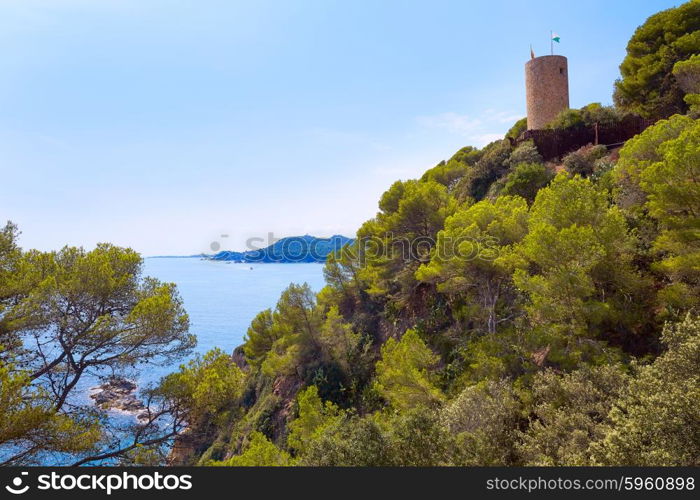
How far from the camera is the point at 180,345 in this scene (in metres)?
9.70

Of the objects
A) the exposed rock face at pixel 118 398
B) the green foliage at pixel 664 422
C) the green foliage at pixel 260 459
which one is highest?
the green foliage at pixel 664 422

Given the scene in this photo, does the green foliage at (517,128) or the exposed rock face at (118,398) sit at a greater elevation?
the green foliage at (517,128)

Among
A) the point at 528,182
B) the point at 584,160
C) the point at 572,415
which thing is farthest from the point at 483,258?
the point at 584,160

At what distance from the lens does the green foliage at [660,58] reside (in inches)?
801

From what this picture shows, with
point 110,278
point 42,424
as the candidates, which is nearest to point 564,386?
point 42,424

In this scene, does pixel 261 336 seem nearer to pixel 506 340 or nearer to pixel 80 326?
pixel 80 326

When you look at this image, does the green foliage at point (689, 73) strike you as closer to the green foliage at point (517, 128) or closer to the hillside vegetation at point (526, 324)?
the hillside vegetation at point (526, 324)

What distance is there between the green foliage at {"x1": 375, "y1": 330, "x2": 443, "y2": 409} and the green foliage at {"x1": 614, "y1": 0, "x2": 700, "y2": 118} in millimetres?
20070

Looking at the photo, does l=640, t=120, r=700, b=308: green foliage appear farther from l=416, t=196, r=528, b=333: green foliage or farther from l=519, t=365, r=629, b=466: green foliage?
l=416, t=196, r=528, b=333: green foliage

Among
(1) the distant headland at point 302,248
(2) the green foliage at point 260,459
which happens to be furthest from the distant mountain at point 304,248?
(2) the green foliage at point 260,459

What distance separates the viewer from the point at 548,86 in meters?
27.6

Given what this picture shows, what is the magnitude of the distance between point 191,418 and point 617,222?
1141cm

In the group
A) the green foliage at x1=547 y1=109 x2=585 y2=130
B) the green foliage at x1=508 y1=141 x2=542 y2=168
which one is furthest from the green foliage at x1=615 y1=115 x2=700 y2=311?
the green foliage at x1=547 y1=109 x2=585 y2=130

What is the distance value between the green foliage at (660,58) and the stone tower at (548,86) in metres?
5.15
